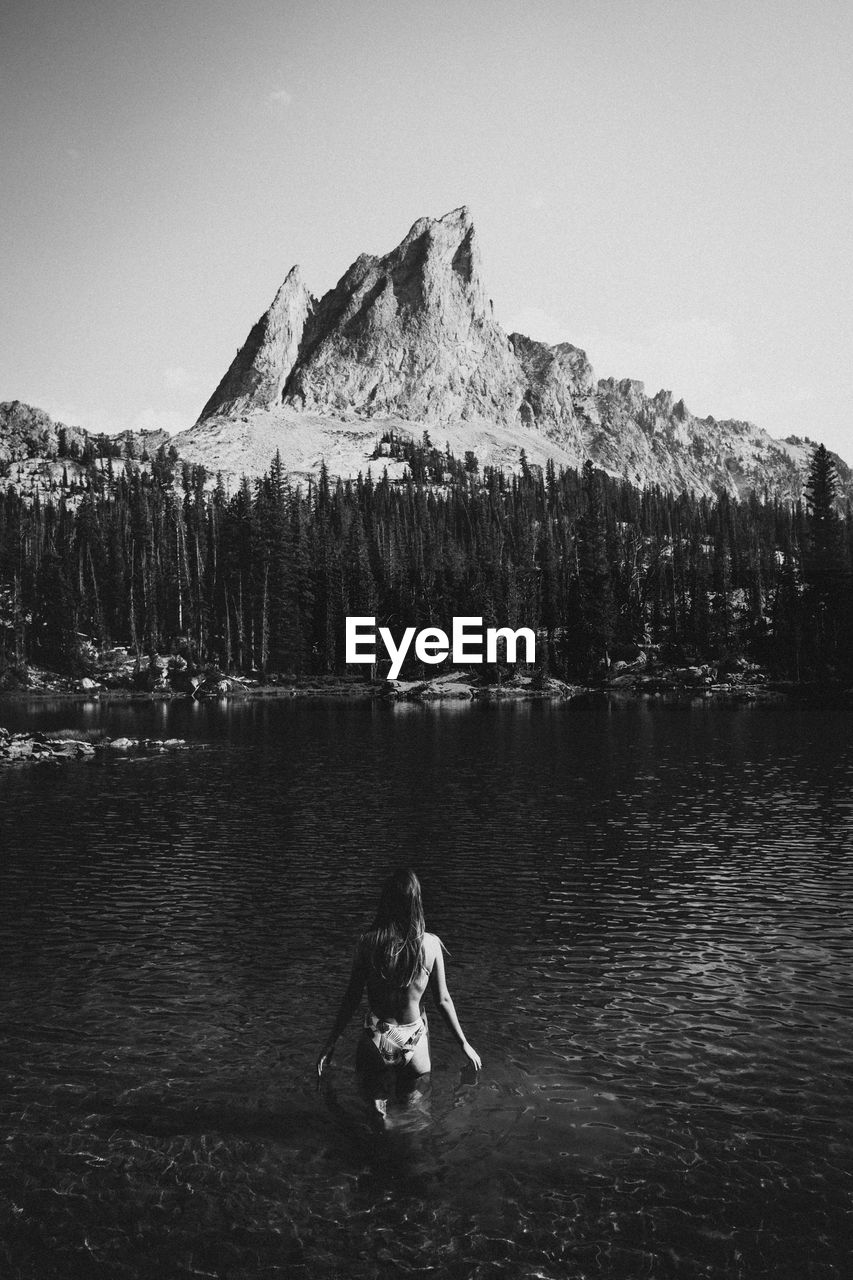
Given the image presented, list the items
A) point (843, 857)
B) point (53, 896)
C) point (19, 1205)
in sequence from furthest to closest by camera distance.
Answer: point (843, 857) → point (53, 896) → point (19, 1205)

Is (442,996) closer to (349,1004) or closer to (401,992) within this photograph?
(401,992)

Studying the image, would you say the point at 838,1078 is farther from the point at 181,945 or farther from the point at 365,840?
the point at 365,840

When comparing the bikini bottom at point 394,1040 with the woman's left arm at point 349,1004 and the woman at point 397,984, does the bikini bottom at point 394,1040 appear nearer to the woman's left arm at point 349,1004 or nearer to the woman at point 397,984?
the woman at point 397,984

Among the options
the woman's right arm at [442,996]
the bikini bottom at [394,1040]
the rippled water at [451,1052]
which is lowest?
the rippled water at [451,1052]

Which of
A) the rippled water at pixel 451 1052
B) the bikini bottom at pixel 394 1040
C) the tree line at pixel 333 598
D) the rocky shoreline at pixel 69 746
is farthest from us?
the tree line at pixel 333 598

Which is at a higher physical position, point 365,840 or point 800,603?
point 800,603

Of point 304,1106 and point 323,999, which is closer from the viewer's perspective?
point 304,1106

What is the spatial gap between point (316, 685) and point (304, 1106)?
11764cm

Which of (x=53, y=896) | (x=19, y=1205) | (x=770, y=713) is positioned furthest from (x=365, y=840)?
(x=770, y=713)

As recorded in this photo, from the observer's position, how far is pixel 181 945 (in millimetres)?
19203

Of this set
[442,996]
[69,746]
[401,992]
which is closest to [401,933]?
[401,992]

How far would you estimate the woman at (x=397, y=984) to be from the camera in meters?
10.7

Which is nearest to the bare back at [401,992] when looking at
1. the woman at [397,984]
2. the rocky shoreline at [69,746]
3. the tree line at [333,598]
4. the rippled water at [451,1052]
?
the woman at [397,984]

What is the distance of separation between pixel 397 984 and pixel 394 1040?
82cm
